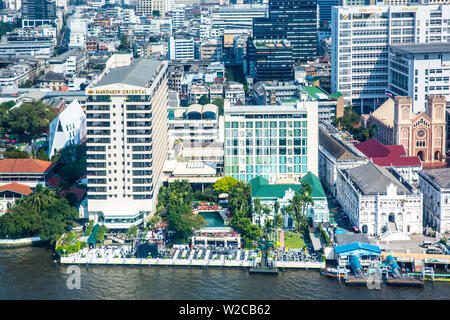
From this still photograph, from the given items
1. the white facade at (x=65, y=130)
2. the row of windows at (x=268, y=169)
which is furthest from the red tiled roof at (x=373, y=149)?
the white facade at (x=65, y=130)

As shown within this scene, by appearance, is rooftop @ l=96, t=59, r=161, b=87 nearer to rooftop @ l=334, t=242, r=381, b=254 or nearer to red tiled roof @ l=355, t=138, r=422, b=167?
rooftop @ l=334, t=242, r=381, b=254

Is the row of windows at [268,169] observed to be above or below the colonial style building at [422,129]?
below

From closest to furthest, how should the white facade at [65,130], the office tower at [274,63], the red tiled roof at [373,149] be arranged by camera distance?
the red tiled roof at [373,149], the white facade at [65,130], the office tower at [274,63]

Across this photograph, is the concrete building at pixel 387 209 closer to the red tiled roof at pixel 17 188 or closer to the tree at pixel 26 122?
the red tiled roof at pixel 17 188

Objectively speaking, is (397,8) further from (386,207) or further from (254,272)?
(254,272)

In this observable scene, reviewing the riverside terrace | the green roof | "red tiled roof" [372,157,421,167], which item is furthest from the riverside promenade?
"red tiled roof" [372,157,421,167]

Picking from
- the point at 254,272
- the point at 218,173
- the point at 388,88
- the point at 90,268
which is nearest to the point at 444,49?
the point at 388,88

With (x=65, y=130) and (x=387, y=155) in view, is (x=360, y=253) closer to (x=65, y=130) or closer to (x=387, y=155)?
(x=387, y=155)
